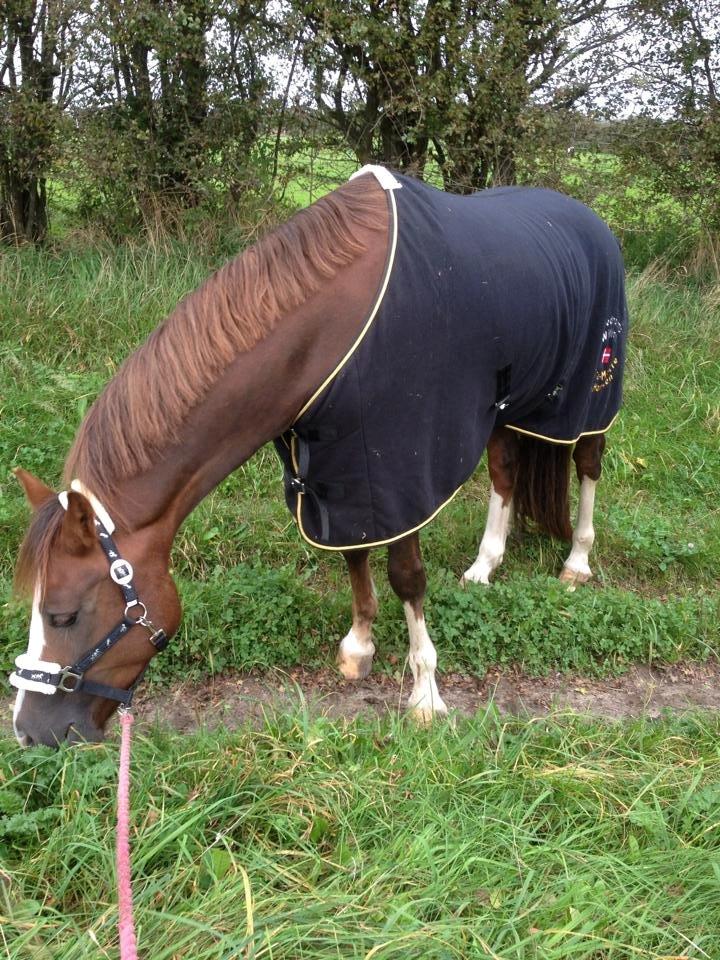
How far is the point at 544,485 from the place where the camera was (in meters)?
3.75

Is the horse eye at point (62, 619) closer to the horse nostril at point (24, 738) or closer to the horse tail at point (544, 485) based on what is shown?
the horse nostril at point (24, 738)

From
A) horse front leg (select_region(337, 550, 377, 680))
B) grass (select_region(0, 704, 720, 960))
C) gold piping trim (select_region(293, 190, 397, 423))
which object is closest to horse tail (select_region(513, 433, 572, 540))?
horse front leg (select_region(337, 550, 377, 680))

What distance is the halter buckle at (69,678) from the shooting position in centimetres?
197

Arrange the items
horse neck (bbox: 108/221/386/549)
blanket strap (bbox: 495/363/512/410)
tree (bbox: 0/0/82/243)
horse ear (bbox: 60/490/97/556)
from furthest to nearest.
A: 1. tree (bbox: 0/0/82/243)
2. blanket strap (bbox: 495/363/512/410)
3. horse neck (bbox: 108/221/386/549)
4. horse ear (bbox: 60/490/97/556)

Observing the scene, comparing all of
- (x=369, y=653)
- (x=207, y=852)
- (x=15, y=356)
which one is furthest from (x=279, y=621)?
(x=15, y=356)

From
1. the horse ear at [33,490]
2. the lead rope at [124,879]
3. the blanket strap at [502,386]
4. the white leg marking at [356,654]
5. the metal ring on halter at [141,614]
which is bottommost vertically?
the white leg marking at [356,654]

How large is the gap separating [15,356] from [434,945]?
4.05 m

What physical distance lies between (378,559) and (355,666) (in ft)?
2.31

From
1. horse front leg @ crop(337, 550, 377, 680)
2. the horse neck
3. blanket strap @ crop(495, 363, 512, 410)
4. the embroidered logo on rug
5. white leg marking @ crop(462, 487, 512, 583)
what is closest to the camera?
the horse neck

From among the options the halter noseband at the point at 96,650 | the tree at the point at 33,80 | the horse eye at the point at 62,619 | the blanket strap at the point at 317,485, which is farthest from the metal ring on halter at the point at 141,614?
the tree at the point at 33,80

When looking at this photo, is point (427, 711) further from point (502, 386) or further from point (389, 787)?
point (502, 386)

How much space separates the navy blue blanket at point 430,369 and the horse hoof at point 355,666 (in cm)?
75

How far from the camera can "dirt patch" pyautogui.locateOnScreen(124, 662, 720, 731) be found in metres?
2.87

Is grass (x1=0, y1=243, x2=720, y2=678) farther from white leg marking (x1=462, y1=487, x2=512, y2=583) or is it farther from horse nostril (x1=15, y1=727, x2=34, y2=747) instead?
horse nostril (x1=15, y1=727, x2=34, y2=747)
